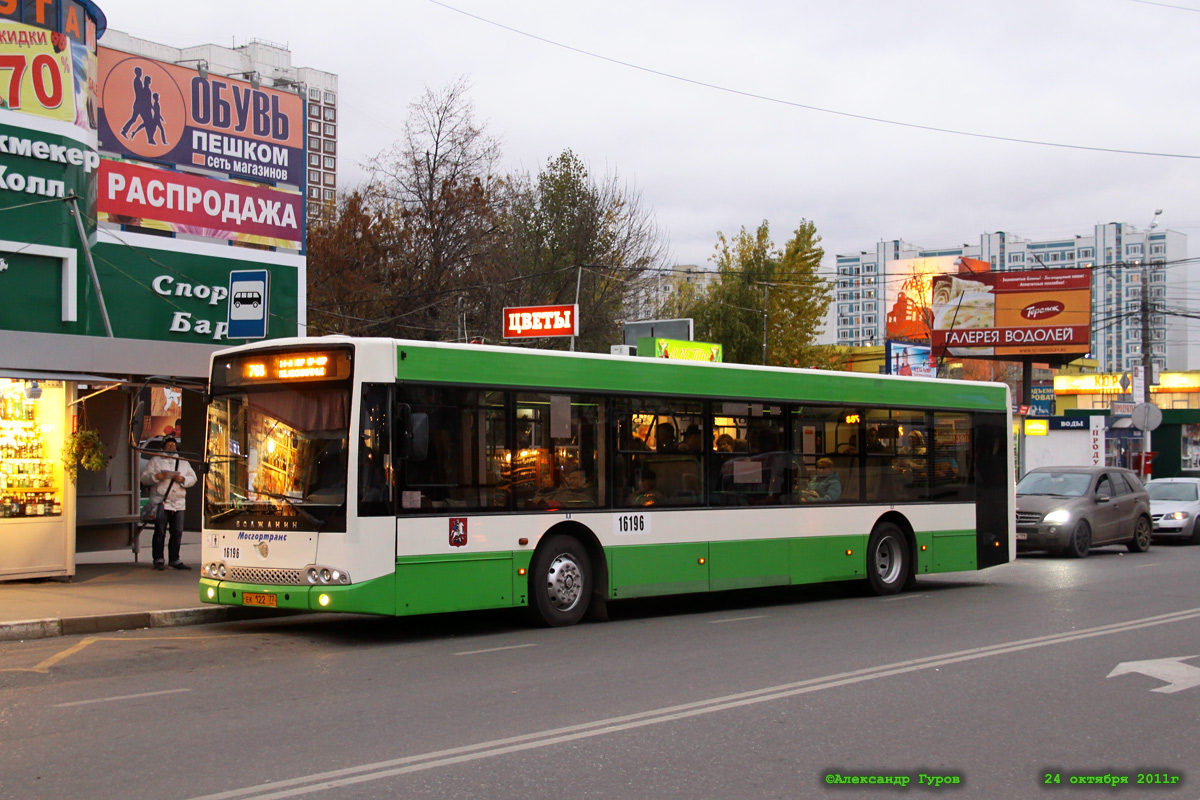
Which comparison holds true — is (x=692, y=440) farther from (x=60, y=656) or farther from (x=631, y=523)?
(x=60, y=656)

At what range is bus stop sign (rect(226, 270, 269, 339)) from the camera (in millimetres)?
17328

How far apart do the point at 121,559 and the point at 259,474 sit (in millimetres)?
8427

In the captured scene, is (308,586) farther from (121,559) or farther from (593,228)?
(593,228)

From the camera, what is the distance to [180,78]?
2045cm

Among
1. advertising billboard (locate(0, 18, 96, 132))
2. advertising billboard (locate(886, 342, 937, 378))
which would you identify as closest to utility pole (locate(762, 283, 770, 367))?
advertising billboard (locate(886, 342, 937, 378))

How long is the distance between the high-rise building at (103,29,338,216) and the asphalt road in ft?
239

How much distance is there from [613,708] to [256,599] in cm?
468

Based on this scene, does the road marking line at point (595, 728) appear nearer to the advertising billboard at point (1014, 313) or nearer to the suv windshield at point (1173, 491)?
the suv windshield at point (1173, 491)

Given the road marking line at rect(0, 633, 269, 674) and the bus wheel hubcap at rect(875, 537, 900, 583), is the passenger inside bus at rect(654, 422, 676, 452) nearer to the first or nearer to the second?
the bus wheel hubcap at rect(875, 537, 900, 583)

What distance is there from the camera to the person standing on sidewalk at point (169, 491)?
50.5ft

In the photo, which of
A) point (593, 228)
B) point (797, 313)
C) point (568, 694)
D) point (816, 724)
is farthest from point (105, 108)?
point (797, 313)

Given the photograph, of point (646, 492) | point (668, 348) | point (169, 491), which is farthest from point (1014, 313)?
point (169, 491)

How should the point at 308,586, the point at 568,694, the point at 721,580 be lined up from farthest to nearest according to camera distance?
the point at 721,580
the point at 308,586
the point at 568,694

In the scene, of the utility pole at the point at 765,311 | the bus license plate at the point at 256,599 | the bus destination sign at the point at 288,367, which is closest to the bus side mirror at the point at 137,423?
the bus destination sign at the point at 288,367
